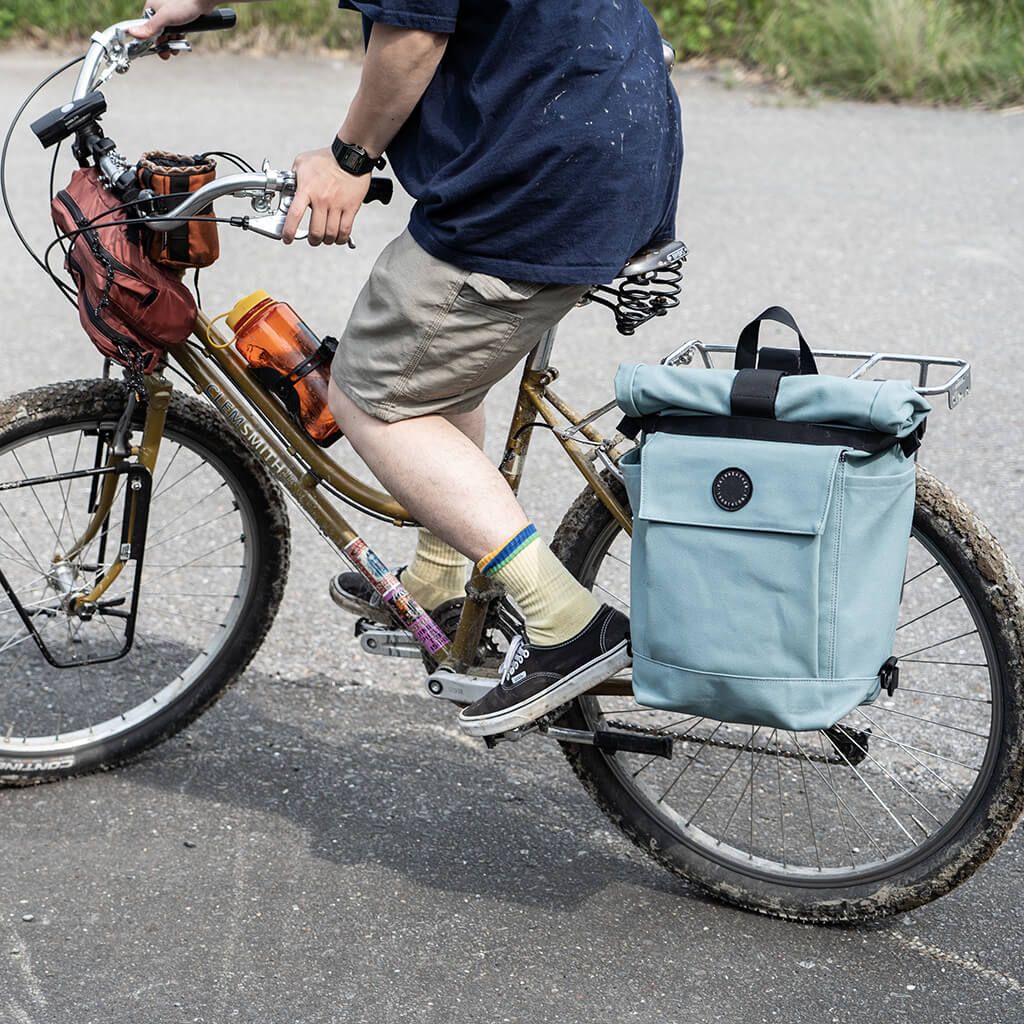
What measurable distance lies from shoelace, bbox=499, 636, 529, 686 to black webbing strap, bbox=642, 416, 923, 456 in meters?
0.54

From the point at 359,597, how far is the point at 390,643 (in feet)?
0.41

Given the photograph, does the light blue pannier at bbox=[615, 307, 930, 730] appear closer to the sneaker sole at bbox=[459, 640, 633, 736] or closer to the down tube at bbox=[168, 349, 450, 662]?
the sneaker sole at bbox=[459, 640, 633, 736]

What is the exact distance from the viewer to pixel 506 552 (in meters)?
2.75

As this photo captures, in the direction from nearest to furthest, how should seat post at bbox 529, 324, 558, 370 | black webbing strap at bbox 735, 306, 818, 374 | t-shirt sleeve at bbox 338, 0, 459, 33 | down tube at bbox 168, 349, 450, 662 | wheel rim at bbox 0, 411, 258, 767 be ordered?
t-shirt sleeve at bbox 338, 0, 459, 33 → black webbing strap at bbox 735, 306, 818, 374 → seat post at bbox 529, 324, 558, 370 → down tube at bbox 168, 349, 450, 662 → wheel rim at bbox 0, 411, 258, 767

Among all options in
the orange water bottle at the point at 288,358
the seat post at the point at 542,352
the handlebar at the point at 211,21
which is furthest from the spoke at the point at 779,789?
the handlebar at the point at 211,21

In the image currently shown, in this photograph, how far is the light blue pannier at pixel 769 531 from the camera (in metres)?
2.42

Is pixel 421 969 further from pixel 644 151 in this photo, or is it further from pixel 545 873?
pixel 644 151

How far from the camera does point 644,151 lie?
8.35 feet


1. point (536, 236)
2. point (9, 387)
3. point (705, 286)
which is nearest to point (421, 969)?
point (536, 236)

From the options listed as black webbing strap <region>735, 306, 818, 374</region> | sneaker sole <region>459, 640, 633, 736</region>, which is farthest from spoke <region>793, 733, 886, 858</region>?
black webbing strap <region>735, 306, 818, 374</region>

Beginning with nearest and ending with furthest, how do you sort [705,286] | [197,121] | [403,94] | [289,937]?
[403,94] → [289,937] → [705,286] → [197,121]

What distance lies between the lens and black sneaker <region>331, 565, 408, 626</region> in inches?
Result: 123

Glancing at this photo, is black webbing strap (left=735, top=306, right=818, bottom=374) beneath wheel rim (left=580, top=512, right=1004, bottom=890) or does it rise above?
above

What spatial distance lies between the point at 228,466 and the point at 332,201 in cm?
85
